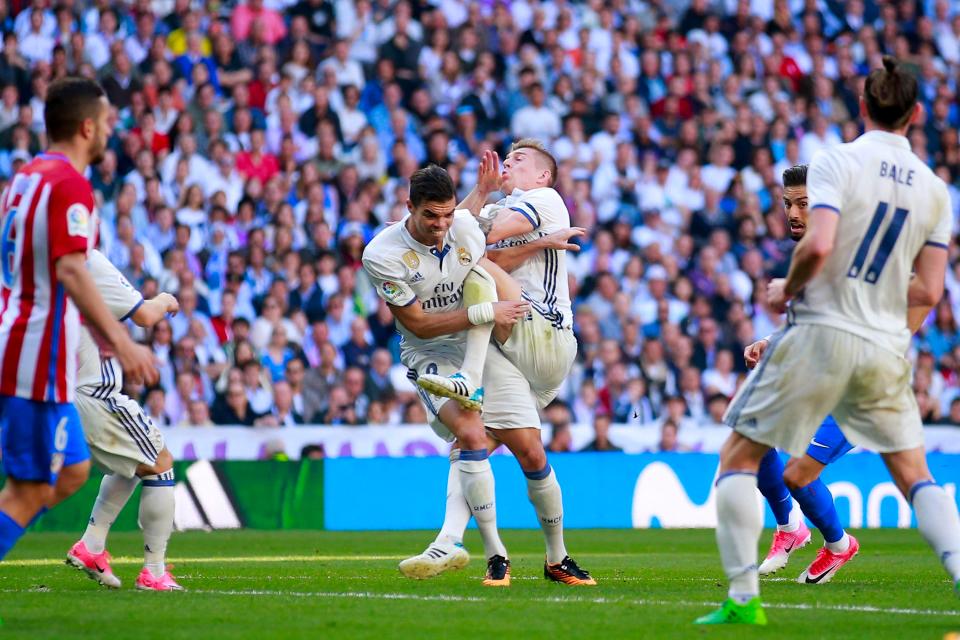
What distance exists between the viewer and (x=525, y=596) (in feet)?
26.9

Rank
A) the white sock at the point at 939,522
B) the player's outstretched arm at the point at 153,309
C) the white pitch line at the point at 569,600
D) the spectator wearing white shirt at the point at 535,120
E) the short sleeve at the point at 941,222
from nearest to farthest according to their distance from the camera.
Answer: the white sock at the point at 939,522 → the short sleeve at the point at 941,222 → the white pitch line at the point at 569,600 → the player's outstretched arm at the point at 153,309 → the spectator wearing white shirt at the point at 535,120

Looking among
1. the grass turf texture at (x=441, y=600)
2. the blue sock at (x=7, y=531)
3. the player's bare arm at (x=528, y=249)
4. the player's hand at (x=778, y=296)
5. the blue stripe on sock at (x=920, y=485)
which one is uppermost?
the player's bare arm at (x=528, y=249)

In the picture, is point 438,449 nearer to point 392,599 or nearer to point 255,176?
point 255,176

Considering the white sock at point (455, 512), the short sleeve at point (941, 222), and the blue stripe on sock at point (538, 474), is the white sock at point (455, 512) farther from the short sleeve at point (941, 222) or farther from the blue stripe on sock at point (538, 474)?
the short sleeve at point (941, 222)

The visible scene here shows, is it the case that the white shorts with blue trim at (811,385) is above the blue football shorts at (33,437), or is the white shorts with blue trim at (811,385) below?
above

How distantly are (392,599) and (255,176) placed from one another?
12734mm

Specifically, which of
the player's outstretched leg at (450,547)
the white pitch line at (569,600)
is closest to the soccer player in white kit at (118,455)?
the white pitch line at (569,600)

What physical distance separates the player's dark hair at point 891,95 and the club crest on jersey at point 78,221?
3.56 m

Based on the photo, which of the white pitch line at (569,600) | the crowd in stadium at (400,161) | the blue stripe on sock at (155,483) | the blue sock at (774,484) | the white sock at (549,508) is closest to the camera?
the white pitch line at (569,600)

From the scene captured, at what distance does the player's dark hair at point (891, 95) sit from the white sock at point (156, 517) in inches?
183

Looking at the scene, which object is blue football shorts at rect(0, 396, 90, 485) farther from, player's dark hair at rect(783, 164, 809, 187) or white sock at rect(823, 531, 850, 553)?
white sock at rect(823, 531, 850, 553)

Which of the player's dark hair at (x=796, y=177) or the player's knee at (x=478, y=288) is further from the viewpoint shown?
the player's dark hair at (x=796, y=177)

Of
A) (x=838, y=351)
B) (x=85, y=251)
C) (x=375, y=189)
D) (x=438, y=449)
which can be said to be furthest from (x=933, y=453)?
(x=85, y=251)

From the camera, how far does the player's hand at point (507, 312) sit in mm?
9023
